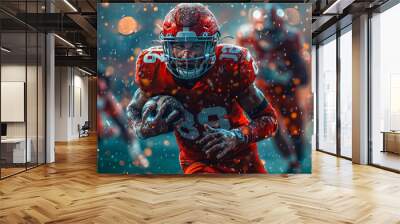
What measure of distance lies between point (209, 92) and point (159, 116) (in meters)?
1.00

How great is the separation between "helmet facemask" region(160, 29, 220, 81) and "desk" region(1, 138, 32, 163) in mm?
3499

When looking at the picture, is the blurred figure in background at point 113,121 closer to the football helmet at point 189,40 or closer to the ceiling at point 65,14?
the football helmet at point 189,40

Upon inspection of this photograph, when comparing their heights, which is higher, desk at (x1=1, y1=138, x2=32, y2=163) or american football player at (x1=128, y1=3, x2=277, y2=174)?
american football player at (x1=128, y1=3, x2=277, y2=174)

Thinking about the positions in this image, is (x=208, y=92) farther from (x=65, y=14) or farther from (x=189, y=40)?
(x=65, y=14)

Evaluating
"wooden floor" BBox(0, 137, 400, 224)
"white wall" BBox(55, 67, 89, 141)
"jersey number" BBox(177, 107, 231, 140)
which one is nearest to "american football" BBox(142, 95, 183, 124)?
"jersey number" BBox(177, 107, 231, 140)

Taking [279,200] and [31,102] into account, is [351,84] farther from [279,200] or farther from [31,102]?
[31,102]

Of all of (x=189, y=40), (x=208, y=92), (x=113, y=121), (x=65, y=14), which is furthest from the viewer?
(x=65, y=14)

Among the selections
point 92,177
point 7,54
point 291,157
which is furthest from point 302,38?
point 7,54

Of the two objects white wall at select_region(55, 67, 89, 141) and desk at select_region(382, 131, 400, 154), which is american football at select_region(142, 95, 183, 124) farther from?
white wall at select_region(55, 67, 89, 141)

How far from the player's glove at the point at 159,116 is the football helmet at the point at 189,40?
0.49 m

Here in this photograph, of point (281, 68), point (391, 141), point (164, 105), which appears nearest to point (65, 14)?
point (164, 105)

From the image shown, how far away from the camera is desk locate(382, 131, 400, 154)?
764 centimetres

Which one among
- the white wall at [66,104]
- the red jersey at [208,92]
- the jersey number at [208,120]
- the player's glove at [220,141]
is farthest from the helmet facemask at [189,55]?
the white wall at [66,104]

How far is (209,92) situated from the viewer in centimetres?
647
